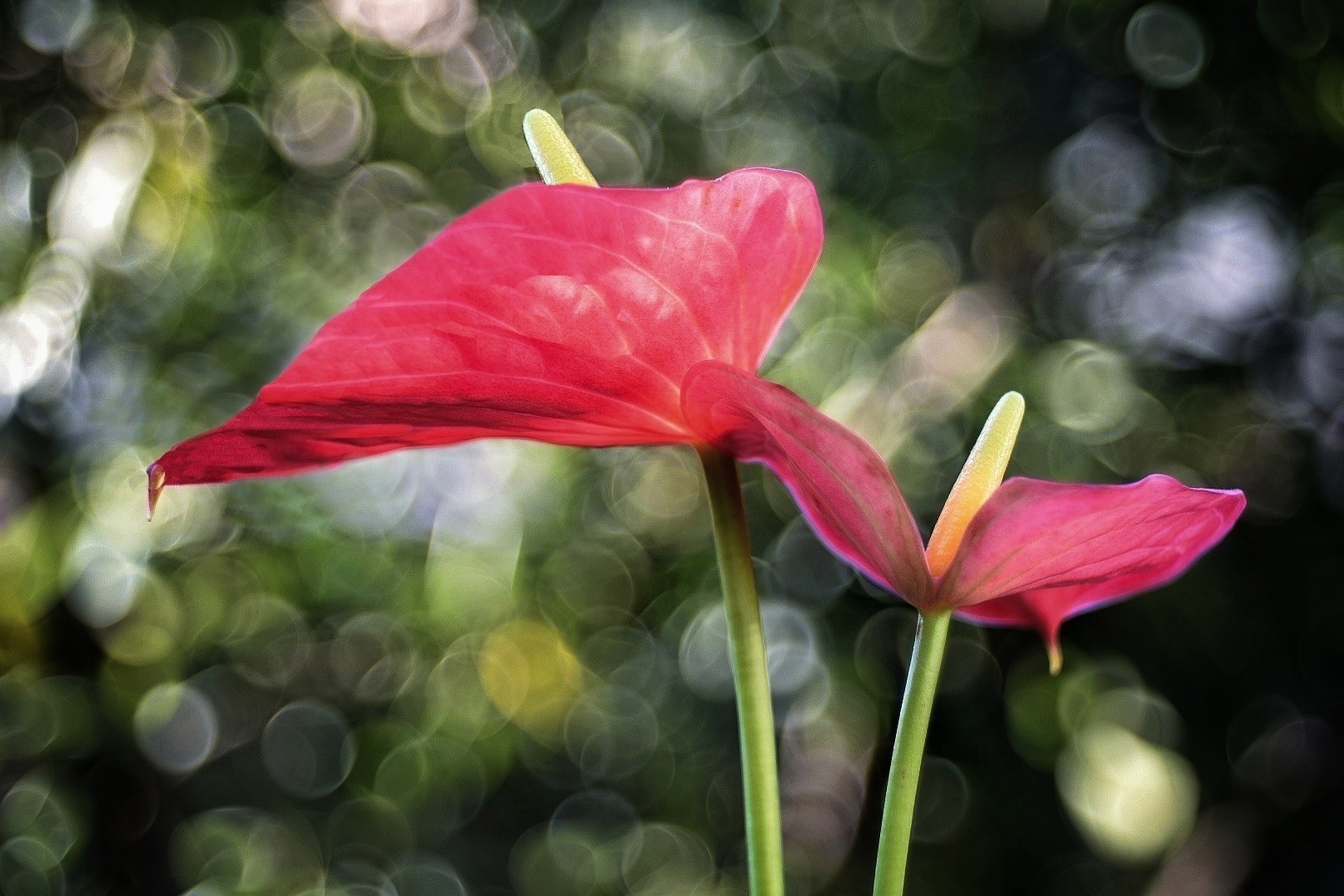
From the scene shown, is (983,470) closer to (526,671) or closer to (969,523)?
(969,523)

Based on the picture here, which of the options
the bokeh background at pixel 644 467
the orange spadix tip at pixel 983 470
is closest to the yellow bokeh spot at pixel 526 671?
the bokeh background at pixel 644 467

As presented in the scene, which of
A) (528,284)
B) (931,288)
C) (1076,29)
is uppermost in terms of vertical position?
(528,284)

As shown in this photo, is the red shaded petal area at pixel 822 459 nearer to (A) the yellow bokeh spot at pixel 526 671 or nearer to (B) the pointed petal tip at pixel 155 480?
(B) the pointed petal tip at pixel 155 480

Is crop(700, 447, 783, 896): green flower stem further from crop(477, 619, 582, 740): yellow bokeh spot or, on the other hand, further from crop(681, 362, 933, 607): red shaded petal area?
crop(477, 619, 582, 740): yellow bokeh spot

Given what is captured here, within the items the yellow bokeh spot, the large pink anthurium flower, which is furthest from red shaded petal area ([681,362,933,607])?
the yellow bokeh spot

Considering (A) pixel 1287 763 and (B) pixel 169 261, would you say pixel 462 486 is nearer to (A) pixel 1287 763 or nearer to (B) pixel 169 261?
(B) pixel 169 261

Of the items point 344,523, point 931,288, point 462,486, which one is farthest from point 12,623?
point 931,288
